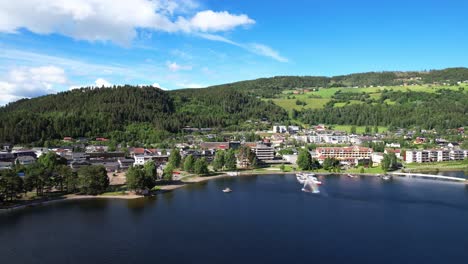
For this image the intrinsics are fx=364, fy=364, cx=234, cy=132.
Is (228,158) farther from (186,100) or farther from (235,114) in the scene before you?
(186,100)

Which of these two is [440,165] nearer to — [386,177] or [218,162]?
[386,177]

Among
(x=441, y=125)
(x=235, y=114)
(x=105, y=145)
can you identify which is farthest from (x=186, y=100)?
(x=441, y=125)

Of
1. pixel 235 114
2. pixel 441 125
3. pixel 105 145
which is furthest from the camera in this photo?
pixel 235 114

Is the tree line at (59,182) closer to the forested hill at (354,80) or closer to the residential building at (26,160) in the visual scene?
the residential building at (26,160)

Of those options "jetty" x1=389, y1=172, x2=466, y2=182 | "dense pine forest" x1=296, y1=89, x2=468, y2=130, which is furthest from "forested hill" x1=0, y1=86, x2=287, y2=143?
"jetty" x1=389, y1=172, x2=466, y2=182

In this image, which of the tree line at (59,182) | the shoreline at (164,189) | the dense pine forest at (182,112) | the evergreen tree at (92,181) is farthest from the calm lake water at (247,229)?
the dense pine forest at (182,112)

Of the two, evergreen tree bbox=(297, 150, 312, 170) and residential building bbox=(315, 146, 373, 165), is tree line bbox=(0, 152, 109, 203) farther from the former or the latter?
residential building bbox=(315, 146, 373, 165)
